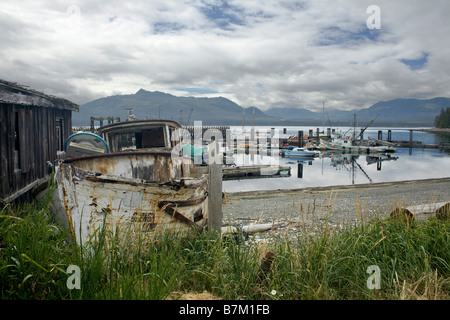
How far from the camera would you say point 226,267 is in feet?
12.5

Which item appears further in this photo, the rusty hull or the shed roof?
the shed roof

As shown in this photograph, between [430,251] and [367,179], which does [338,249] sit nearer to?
[430,251]

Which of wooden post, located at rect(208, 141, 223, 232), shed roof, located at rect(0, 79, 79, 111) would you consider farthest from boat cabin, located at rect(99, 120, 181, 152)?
wooden post, located at rect(208, 141, 223, 232)

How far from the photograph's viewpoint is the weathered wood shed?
21.5ft

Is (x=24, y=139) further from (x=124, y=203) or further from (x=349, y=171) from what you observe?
(x=349, y=171)

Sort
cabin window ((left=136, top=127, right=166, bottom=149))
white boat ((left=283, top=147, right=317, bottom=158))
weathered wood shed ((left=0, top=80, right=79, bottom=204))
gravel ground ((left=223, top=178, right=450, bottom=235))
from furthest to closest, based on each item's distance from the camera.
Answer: white boat ((left=283, top=147, right=317, bottom=158)) < cabin window ((left=136, top=127, right=166, bottom=149)) < gravel ground ((left=223, top=178, right=450, bottom=235)) < weathered wood shed ((left=0, top=80, right=79, bottom=204))

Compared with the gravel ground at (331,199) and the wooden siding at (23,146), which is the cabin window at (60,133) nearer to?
the wooden siding at (23,146)

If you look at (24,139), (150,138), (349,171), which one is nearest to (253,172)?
(349,171)

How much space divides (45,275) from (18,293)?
26 centimetres

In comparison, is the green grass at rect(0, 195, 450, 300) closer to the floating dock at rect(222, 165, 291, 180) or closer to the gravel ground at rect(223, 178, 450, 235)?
the gravel ground at rect(223, 178, 450, 235)

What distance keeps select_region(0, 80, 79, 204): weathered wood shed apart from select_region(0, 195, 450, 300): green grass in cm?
337

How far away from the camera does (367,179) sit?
91.6ft

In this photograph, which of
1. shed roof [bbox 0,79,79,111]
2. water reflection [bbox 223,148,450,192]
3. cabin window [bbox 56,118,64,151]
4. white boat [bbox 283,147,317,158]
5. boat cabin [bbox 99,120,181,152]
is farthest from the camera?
white boat [bbox 283,147,317,158]

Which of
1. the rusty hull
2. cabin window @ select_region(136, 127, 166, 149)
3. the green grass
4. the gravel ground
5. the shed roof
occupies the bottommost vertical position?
the gravel ground
